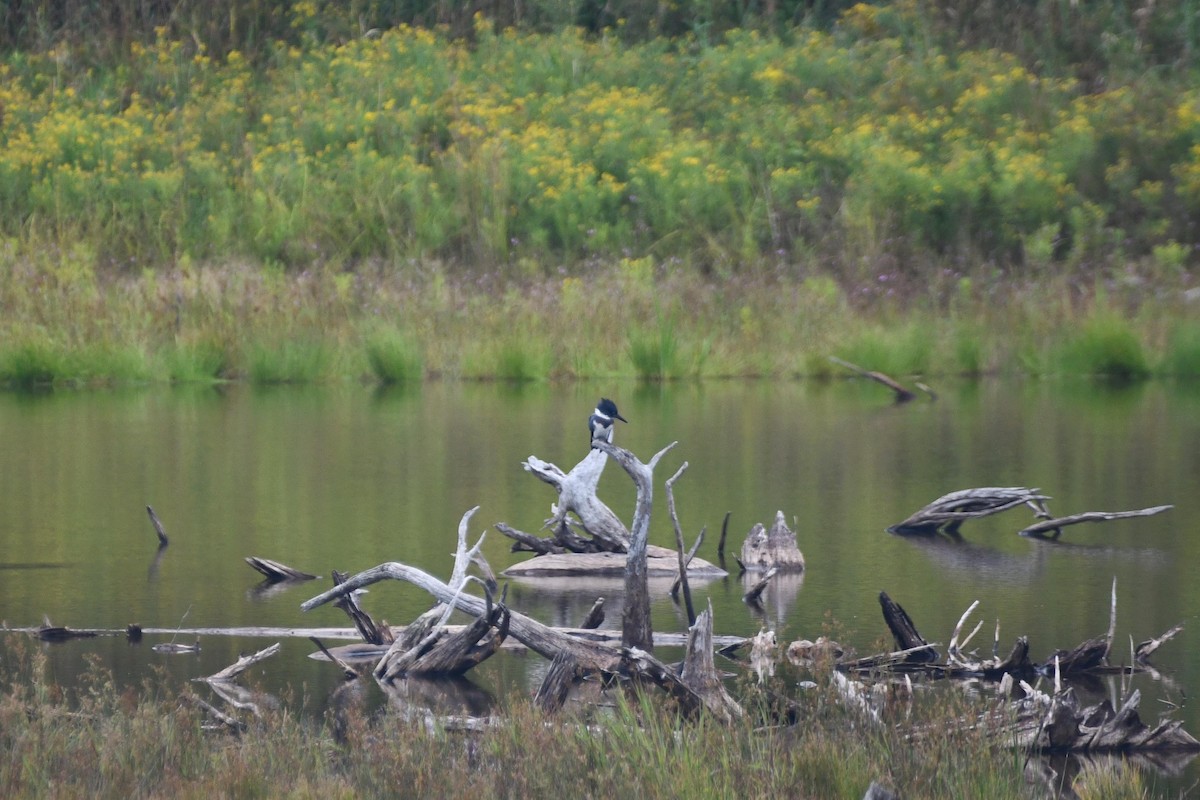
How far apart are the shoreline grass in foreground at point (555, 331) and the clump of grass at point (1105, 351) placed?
2cm

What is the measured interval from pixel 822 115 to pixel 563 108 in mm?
4015

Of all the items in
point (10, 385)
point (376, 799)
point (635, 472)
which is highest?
point (635, 472)

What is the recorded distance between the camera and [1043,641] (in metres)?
6.81

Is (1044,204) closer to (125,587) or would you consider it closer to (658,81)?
(658,81)

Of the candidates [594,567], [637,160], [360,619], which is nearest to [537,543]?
[594,567]

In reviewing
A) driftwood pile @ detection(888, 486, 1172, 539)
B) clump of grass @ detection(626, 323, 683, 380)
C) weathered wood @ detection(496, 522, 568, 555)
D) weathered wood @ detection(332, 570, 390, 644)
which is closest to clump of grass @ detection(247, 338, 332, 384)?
clump of grass @ detection(626, 323, 683, 380)

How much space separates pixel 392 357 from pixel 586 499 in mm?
12808

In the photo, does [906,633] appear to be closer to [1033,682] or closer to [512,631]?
[1033,682]

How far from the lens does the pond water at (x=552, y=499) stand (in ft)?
24.3

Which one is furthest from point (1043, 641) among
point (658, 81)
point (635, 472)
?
point (658, 81)

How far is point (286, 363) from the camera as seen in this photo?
68.7 feet

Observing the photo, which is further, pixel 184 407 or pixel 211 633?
pixel 184 407

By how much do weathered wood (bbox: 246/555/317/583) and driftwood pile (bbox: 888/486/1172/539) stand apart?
3242 millimetres

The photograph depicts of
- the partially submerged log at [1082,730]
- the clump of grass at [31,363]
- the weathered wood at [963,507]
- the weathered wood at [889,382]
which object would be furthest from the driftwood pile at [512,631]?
the clump of grass at [31,363]
